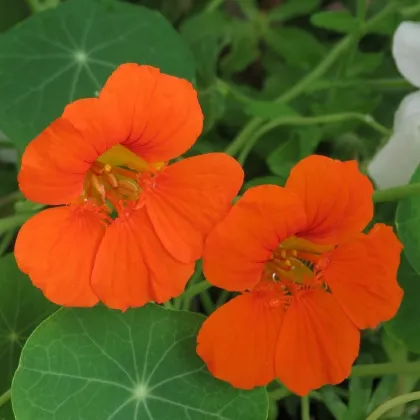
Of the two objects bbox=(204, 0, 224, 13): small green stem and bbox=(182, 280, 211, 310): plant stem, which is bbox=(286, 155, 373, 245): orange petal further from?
bbox=(204, 0, 224, 13): small green stem

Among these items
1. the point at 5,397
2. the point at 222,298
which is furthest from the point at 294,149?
the point at 5,397

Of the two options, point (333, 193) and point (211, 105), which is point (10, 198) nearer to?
point (211, 105)

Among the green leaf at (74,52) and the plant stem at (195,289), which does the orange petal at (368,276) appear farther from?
the green leaf at (74,52)

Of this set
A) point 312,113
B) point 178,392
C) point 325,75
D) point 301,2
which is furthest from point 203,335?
point 301,2

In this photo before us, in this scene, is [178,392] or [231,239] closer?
[231,239]

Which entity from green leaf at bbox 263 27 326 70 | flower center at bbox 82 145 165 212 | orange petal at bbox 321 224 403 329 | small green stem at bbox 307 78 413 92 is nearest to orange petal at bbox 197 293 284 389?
orange petal at bbox 321 224 403 329

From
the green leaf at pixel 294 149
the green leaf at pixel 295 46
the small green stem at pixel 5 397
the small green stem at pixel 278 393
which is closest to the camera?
the small green stem at pixel 5 397

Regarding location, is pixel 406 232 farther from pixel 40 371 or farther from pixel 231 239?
pixel 40 371

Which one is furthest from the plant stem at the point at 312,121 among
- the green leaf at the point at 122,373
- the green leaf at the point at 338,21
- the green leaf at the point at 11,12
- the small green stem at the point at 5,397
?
the green leaf at the point at 11,12
